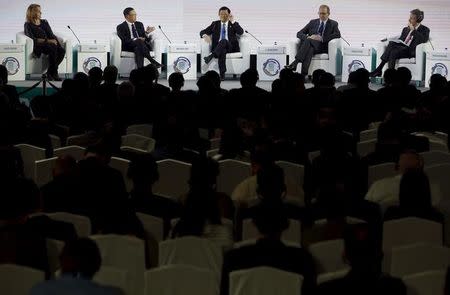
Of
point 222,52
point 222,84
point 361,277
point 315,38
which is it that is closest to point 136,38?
point 222,52

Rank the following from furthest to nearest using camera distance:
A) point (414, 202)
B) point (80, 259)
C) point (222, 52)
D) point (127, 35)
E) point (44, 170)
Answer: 1. point (127, 35)
2. point (222, 52)
3. point (44, 170)
4. point (414, 202)
5. point (80, 259)

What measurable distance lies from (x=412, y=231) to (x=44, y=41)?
33.8 ft

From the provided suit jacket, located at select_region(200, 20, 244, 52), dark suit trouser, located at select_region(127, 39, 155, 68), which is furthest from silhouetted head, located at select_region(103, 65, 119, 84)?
suit jacket, located at select_region(200, 20, 244, 52)

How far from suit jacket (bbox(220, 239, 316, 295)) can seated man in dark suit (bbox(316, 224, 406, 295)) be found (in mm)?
568

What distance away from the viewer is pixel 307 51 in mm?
16141

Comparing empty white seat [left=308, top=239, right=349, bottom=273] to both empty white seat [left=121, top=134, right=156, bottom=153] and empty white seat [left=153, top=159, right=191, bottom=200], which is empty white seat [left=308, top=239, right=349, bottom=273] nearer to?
empty white seat [left=153, top=159, right=191, bottom=200]

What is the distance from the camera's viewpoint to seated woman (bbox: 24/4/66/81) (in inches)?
611

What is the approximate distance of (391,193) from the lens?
7.32 metres

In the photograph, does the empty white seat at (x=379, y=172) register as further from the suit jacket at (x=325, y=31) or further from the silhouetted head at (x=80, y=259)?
the suit jacket at (x=325, y=31)

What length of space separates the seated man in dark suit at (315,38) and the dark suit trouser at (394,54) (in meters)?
0.79

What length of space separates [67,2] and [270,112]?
9.11 meters

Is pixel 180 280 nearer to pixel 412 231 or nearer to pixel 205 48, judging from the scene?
pixel 412 231

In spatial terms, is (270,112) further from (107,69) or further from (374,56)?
(374,56)

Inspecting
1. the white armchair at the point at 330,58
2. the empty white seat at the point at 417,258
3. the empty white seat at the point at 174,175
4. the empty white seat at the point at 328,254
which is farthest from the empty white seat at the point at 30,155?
the white armchair at the point at 330,58
